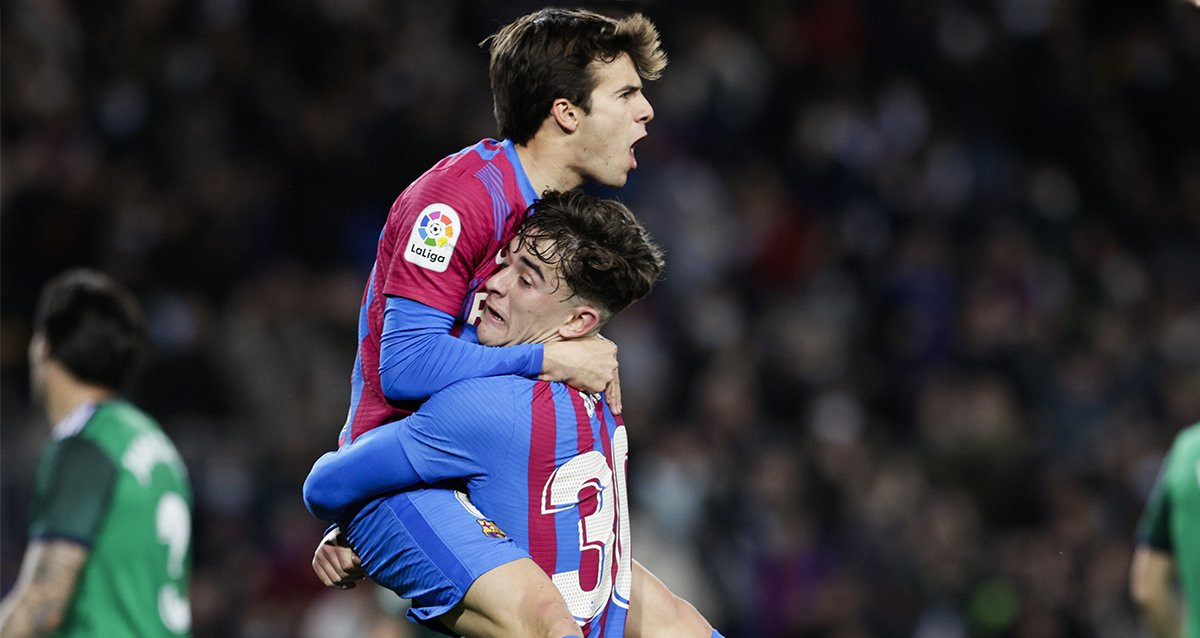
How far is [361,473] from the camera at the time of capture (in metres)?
3.67

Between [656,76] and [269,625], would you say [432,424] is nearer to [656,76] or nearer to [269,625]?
[656,76]

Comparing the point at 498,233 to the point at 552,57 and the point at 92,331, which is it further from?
the point at 92,331

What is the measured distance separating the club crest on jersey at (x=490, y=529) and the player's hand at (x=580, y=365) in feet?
1.14

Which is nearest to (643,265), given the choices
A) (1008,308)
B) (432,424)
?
(432,424)

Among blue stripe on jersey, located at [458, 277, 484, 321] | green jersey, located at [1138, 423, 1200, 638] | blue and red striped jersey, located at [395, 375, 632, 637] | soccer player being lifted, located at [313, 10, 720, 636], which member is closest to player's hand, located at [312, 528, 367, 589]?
soccer player being lifted, located at [313, 10, 720, 636]

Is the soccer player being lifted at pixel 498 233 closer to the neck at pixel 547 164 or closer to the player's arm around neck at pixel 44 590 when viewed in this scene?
the neck at pixel 547 164

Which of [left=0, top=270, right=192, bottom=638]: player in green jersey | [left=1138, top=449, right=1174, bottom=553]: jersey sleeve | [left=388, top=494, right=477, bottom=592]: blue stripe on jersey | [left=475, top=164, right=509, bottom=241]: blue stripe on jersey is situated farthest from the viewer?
[left=1138, top=449, right=1174, bottom=553]: jersey sleeve

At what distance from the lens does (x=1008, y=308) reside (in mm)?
10250

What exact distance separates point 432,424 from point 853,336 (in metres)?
7.01

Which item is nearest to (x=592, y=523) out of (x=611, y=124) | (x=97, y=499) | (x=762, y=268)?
(x=611, y=124)

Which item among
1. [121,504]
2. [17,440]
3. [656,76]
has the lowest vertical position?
[17,440]

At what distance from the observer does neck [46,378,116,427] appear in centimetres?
518

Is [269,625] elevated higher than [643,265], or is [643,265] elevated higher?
[643,265]

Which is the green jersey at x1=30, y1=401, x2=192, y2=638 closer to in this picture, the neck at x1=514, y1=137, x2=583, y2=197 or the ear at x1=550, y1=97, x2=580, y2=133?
the neck at x1=514, y1=137, x2=583, y2=197
